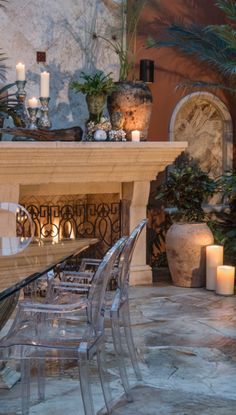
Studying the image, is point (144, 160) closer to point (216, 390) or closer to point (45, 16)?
point (45, 16)

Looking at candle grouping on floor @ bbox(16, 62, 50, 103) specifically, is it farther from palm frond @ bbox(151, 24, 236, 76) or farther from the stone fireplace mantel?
palm frond @ bbox(151, 24, 236, 76)

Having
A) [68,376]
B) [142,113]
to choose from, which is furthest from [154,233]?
[68,376]

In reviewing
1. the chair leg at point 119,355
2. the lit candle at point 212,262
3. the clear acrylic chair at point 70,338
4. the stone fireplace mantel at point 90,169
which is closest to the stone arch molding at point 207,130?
the stone fireplace mantel at point 90,169

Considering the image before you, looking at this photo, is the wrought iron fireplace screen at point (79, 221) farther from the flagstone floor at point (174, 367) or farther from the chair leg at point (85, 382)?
the chair leg at point (85, 382)

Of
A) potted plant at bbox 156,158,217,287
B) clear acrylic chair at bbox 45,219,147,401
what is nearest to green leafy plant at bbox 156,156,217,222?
potted plant at bbox 156,158,217,287

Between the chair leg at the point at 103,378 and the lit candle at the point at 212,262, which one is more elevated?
the lit candle at the point at 212,262

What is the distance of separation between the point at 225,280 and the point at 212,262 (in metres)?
0.26

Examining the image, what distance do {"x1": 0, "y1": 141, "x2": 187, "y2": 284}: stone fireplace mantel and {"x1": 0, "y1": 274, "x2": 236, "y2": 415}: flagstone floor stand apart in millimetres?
937

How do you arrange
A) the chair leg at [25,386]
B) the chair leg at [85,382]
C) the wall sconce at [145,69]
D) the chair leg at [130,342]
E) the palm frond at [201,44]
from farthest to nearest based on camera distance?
the palm frond at [201,44]
the wall sconce at [145,69]
the chair leg at [130,342]
the chair leg at [25,386]
the chair leg at [85,382]

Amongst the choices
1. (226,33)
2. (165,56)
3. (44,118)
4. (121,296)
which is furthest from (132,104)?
(121,296)

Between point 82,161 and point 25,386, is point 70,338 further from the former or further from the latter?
point 82,161

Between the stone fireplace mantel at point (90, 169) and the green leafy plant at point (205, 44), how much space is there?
106 centimetres

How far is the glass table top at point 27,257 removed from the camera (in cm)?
305

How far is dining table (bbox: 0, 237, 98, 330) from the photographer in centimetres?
308
